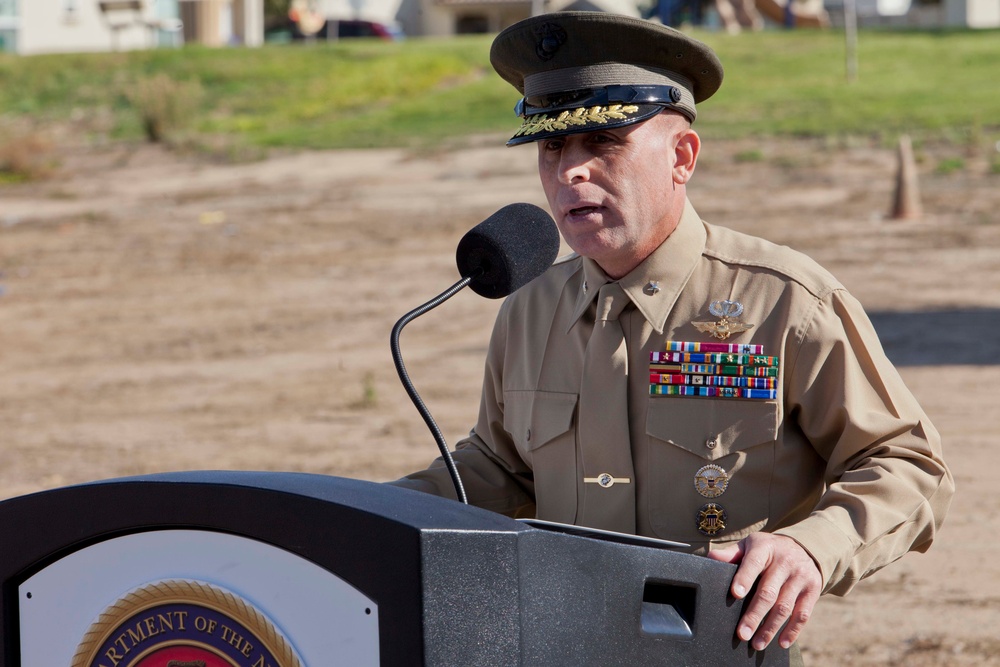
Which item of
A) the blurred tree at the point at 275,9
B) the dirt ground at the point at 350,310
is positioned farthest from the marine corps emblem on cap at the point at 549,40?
the blurred tree at the point at 275,9

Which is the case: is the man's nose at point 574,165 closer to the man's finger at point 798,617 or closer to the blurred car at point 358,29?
the man's finger at point 798,617

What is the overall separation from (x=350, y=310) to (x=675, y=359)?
30.6 ft

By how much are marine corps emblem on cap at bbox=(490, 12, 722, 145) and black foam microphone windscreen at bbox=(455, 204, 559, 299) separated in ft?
0.69

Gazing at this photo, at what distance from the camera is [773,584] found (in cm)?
157

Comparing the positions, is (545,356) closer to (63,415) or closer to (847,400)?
(847,400)

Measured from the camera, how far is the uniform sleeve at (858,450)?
5.90 ft

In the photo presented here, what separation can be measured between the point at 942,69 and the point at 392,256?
15626 mm

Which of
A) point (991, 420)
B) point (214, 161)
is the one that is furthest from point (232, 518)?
point (214, 161)

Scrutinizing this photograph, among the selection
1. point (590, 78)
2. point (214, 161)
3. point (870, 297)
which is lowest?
point (214, 161)

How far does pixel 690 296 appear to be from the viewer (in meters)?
2.14

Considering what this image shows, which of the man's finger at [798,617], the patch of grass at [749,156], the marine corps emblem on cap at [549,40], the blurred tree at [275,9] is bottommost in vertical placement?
the blurred tree at [275,9]

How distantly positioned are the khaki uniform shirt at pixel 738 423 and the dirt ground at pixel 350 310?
234 centimetres

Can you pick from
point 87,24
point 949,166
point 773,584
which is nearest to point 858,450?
point 773,584

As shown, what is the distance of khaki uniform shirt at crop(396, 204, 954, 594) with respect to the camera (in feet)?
6.14
